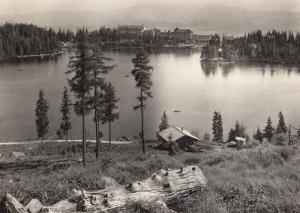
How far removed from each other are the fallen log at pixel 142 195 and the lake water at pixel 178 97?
191ft

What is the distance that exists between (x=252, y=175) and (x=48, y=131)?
2423 inches

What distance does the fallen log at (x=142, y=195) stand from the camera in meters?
8.05

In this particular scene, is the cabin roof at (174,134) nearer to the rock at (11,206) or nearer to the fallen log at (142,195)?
the fallen log at (142,195)

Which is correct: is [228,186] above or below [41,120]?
above

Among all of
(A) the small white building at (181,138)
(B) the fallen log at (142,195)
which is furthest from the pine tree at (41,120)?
(B) the fallen log at (142,195)

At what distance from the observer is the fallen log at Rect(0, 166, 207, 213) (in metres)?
8.05

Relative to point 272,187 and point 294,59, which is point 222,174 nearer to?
point 272,187

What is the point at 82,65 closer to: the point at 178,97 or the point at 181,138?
the point at 181,138

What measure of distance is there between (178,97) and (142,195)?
92.0 m

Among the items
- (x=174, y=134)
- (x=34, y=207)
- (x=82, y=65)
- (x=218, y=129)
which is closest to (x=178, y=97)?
(x=218, y=129)

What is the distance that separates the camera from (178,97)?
100 meters

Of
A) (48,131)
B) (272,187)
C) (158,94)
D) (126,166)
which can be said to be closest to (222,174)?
(272,187)

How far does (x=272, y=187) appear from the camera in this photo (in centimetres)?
931

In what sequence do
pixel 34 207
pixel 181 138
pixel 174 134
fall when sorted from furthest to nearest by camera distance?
pixel 174 134, pixel 181 138, pixel 34 207
